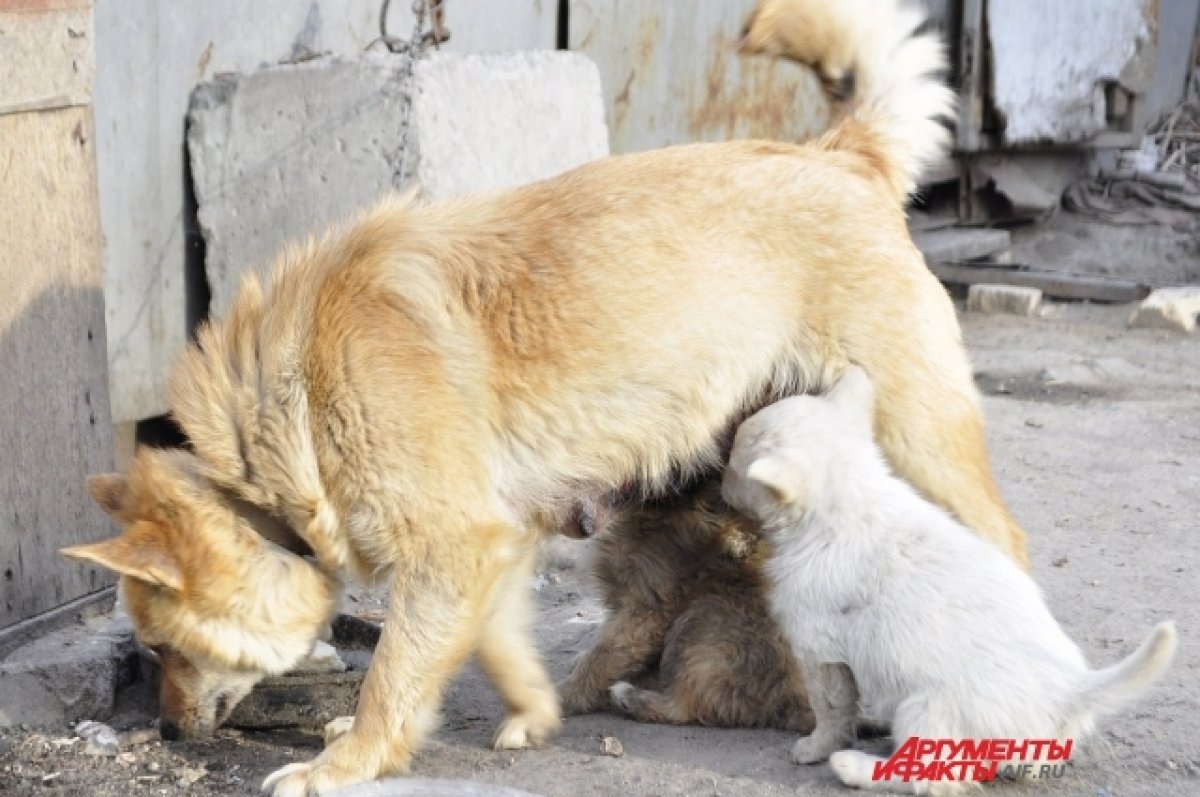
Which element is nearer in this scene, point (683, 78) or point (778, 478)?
point (778, 478)

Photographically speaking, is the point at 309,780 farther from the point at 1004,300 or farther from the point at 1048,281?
the point at 1048,281

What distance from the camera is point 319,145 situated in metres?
6.12

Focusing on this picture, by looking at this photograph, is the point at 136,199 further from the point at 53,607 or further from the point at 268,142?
the point at 53,607

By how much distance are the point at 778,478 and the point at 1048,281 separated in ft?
24.1

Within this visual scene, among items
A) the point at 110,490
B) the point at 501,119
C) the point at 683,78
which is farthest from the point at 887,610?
the point at 683,78

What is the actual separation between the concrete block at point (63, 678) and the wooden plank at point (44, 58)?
1.62m

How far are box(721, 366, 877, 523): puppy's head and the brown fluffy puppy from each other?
47 cm

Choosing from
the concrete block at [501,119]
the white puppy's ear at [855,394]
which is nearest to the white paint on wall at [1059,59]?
the concrete block at [501,119]

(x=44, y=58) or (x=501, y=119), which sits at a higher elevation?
(x=44, y=58)

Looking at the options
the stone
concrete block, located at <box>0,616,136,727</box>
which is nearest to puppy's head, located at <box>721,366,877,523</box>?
the stone

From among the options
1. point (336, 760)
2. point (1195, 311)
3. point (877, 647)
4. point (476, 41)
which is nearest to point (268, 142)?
point (476, 41)

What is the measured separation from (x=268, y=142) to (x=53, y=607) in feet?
6.90

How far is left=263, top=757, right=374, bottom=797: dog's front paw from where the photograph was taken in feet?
12.9

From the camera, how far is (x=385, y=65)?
238 inches
